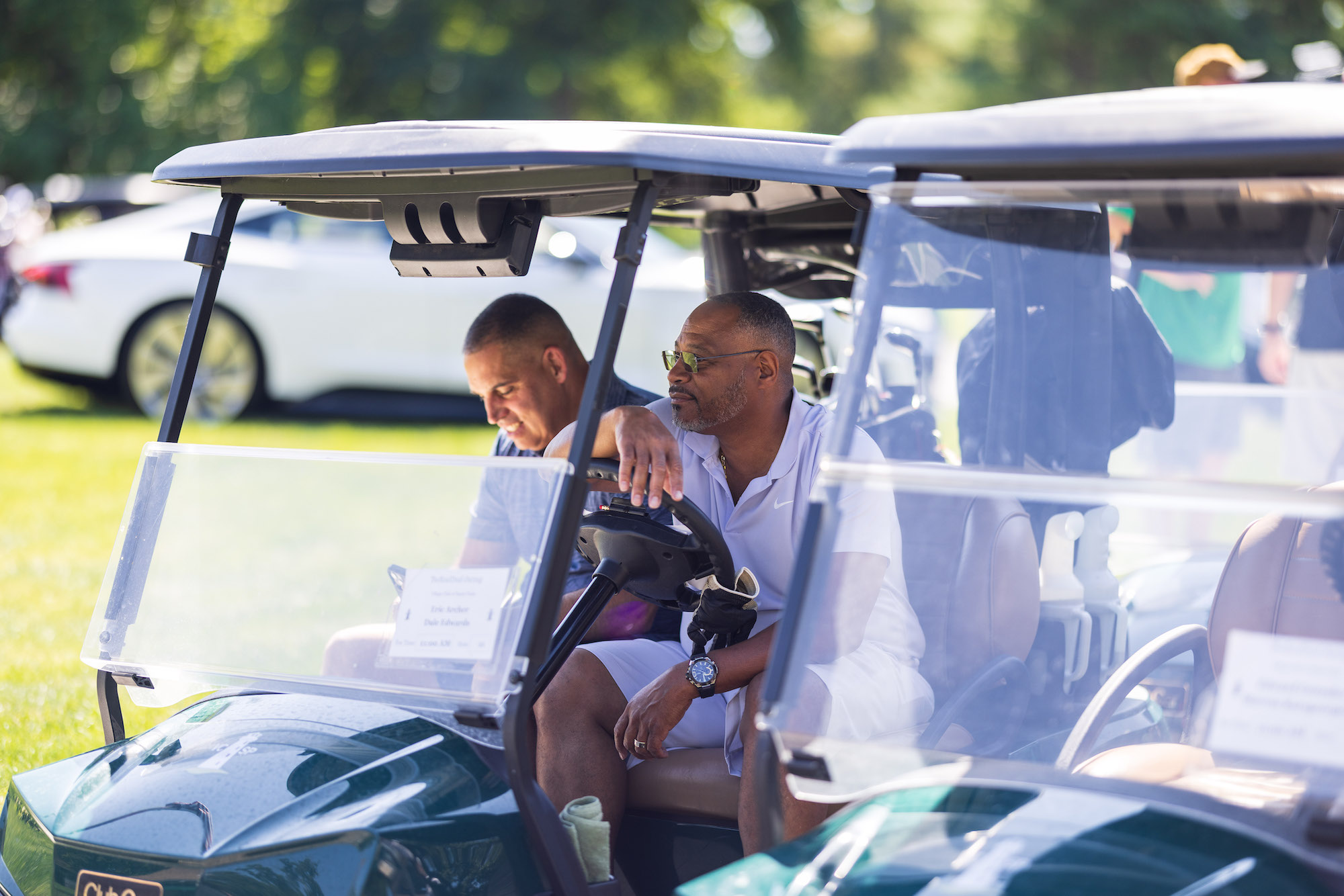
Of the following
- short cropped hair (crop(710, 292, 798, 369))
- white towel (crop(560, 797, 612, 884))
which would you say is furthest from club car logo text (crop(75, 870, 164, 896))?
short cropped hair (crop(710, 292, 798, 369))

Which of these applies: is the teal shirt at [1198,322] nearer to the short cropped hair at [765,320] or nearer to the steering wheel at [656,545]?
the short cropped hair at [765,320]

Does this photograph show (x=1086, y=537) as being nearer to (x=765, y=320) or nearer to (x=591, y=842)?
(x=765, y=320)

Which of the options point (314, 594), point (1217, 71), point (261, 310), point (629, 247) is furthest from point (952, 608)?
point (261, 310)

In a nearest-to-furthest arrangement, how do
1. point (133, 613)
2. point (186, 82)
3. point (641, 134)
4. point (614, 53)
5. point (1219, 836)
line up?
1. point (1219, 836)
2. point (641, 134)
3. point (133, 613)
4. point (614, 53)
5. point (186, 82)

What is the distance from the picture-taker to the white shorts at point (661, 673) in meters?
2.44

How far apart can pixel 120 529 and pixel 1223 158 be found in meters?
1.93

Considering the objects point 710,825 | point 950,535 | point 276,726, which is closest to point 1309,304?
point 950,535

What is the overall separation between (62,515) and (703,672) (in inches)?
217

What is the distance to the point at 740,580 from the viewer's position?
7.48ft

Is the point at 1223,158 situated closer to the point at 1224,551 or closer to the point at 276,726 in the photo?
the point at 1224,551

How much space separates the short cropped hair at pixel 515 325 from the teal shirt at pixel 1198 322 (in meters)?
1.32

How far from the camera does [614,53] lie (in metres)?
16.2

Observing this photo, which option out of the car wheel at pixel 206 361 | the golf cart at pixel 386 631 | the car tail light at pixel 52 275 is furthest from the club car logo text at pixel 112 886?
the car tail light at pixel 52 275

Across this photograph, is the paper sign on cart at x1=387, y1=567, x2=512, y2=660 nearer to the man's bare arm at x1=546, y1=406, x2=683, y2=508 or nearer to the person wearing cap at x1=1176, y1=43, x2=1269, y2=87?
the man's bare arm at x1=546, y1=406, x2=683, y2=508
